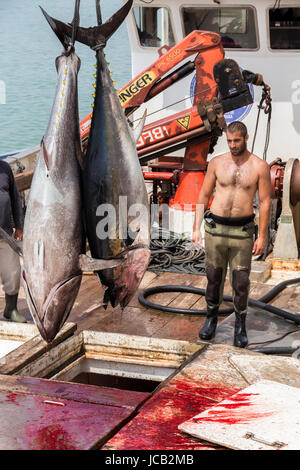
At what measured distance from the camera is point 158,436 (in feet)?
9.95

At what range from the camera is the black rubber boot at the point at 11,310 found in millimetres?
5957

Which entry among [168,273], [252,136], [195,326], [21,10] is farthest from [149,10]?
[21,10]

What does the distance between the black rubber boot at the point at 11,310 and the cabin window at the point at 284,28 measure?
20.8 feet

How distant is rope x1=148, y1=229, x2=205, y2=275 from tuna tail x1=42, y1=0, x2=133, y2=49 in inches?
182

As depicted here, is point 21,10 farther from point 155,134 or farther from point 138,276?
point 138,276

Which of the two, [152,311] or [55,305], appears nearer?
[55,305]

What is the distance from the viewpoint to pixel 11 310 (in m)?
6.00

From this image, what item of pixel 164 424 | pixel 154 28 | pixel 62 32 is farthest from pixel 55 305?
pixel 154 28

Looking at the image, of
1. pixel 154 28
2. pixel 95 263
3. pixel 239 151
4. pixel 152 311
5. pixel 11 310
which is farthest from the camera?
pixel 154 28

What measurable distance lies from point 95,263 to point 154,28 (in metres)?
8.81

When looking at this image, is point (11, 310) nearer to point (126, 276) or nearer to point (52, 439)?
point (52, 439)

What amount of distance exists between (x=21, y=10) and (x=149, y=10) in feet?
219
